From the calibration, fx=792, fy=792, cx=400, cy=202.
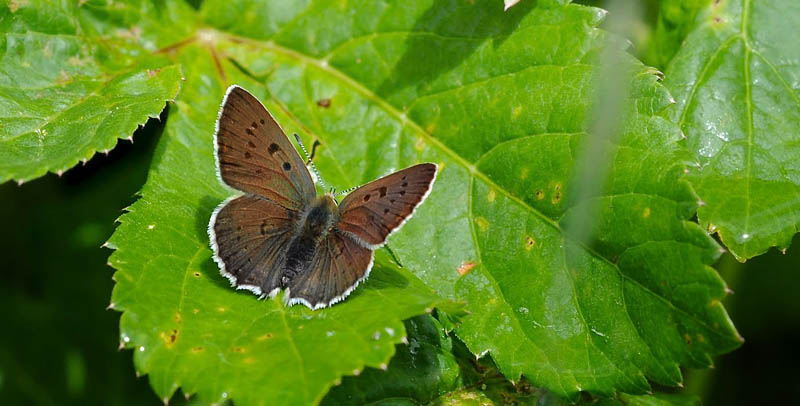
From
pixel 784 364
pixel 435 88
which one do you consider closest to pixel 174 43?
pixel 435 88

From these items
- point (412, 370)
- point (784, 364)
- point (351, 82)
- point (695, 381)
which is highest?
point (351, 82)

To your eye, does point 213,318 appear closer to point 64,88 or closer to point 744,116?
point 64,88

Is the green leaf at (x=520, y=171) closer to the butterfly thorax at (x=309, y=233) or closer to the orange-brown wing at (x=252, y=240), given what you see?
the butterfly thorax at (x=309, y=233)

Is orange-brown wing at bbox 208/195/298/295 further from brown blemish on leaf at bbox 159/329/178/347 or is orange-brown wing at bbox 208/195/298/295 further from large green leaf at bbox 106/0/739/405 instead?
brown blemish on leaf at bbox 159/329/178/347

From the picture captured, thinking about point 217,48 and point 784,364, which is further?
point 784,364

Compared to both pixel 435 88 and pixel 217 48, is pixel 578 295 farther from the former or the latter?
pixel 217 48

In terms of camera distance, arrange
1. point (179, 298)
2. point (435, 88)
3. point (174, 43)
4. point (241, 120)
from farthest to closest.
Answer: point (174, 43) → point (435, 88) → point (241, 120) → point (179, 298)

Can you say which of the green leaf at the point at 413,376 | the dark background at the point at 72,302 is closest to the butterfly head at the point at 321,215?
the green leaf at the point at 413,376
